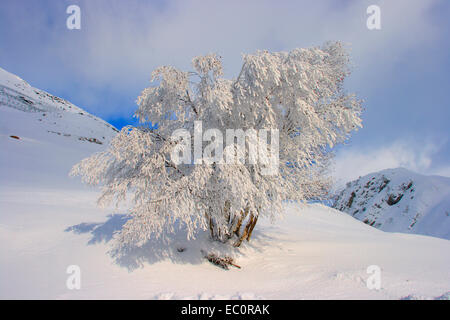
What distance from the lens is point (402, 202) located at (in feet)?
102

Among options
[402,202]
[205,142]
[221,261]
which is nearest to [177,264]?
[221,261]

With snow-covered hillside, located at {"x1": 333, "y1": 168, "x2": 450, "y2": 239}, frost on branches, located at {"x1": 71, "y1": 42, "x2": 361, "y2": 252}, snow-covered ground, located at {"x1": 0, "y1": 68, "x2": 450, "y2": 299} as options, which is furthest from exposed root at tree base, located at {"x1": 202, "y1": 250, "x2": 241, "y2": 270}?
snow-covered hillside, located at {"x1": 333, "y1": 168, "x2": 450, "y2": 239}

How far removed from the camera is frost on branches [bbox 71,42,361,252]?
17.9 ft

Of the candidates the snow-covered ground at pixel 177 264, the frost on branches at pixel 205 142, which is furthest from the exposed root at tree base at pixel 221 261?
the frost on branches at pixel 205 142

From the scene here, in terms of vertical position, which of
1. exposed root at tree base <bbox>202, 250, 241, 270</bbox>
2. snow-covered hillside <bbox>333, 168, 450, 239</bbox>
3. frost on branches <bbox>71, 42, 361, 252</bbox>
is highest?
frost on branches <bbox>71, 42, 361, 252</bbox>

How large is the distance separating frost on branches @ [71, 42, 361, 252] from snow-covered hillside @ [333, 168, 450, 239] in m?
26.6

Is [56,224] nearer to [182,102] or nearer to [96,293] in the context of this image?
[96,293]

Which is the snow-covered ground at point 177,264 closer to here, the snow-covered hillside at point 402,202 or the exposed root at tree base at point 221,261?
the exposed root at tree base at point 221,261

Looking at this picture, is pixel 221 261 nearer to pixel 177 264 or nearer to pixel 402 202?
pixel 177 264

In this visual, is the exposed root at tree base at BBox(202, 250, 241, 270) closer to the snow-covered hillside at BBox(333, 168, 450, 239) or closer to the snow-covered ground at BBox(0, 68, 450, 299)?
the snow-covered ground at BBox(0, 68, 450, 299)

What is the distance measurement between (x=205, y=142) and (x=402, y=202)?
120 ft

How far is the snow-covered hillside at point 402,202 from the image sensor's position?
25655mm

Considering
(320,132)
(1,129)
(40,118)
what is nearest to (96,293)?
(320,132)
